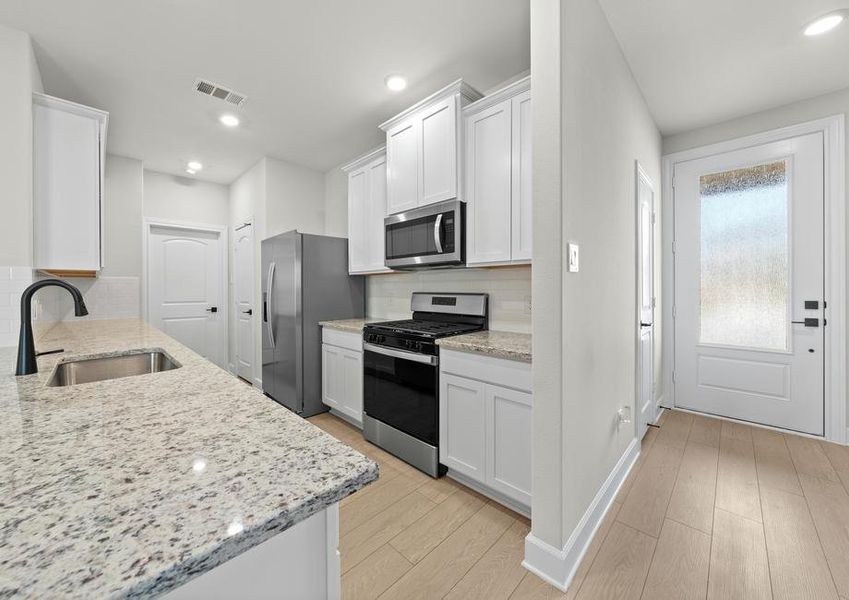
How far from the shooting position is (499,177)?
7.23 feet

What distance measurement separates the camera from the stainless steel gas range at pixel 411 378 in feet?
7.26

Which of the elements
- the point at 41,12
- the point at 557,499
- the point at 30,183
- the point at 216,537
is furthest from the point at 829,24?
the point at 30,183

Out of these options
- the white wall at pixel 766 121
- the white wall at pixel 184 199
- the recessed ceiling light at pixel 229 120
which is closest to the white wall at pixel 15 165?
the recessed ceiling light at pixel 229 120

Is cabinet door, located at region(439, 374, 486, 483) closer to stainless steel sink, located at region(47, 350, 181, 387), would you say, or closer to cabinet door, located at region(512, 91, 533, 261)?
cabinet door, located at region(512, 91, 533, 261)

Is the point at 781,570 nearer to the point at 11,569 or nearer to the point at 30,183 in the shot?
the point at 11,569

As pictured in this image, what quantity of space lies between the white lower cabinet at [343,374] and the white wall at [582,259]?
174 centimetres

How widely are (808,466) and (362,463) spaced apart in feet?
10.6

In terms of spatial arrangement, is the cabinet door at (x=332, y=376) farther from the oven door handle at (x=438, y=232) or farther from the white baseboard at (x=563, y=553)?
the white baseboard at (x=563, y=553)

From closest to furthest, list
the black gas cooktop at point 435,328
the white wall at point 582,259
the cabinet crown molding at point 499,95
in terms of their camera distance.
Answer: the white wall at point 582,259 < the cabinet crown molding at point 499,95 < the black gas cooktop at point 435,328

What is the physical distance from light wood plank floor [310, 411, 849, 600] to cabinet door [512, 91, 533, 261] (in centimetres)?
149

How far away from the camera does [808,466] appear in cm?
229

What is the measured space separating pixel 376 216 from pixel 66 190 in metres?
2.07

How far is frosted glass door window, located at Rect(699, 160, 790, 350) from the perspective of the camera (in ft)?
9.22

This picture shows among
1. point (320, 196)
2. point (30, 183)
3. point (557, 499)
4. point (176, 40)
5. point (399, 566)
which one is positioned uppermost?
point (176, 40)
